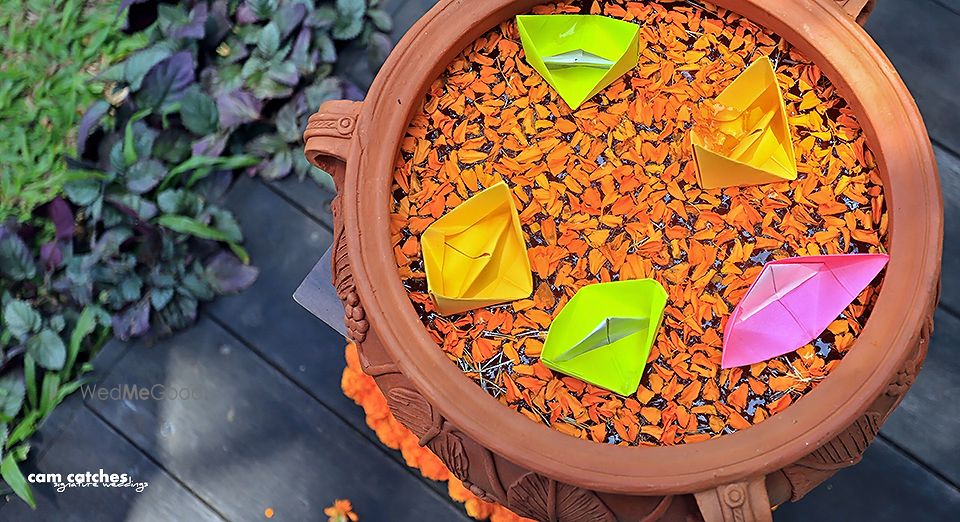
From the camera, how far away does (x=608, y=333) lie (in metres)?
0.83

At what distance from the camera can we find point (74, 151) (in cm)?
148

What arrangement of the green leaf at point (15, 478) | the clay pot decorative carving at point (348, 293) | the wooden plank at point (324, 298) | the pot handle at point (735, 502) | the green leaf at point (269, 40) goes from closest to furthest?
1. the pot handle at point (735, 502)
2. the clay pot decorative carving at point (348, 293)
3. the wooden plank at point (324, 298)
4. the green leaf at point (15, 478)
5. the green leaf at point (269, 40)

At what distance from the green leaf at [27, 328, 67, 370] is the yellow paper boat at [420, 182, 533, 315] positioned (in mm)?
832

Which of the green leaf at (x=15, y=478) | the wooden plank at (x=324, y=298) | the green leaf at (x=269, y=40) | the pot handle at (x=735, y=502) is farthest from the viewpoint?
the green leaf at (x=269, y=40)

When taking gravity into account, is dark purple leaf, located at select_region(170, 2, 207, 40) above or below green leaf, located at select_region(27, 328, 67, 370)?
above

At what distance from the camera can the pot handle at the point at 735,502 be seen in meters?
0.77

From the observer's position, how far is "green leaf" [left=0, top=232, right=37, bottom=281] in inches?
54.0

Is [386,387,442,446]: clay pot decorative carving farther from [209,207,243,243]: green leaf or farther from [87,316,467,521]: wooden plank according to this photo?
[209,207,243,243]: green leaf

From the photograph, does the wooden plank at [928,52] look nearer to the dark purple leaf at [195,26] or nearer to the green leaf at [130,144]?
the dark purple leaf at [195,26]

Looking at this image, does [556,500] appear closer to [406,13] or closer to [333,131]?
[333,131]

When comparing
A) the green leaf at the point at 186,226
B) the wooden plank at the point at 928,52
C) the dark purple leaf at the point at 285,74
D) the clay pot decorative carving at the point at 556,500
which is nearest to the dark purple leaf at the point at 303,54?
the dark purple leaf at the point at 285,74

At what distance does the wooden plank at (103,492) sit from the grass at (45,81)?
43 centimetres

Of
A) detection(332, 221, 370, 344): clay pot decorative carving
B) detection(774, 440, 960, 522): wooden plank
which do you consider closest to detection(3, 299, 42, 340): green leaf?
detection(332, 221, 370, 344): clay pot decorative carving

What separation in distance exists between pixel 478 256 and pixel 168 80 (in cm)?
85
